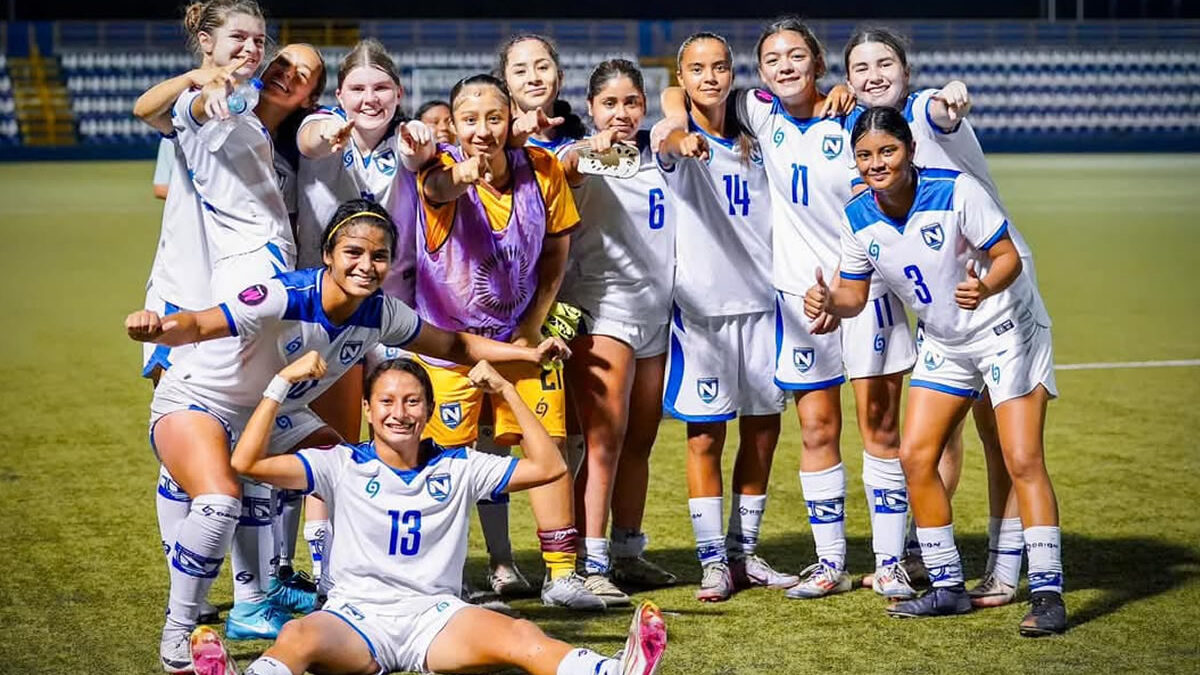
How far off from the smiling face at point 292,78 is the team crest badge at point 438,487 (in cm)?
132

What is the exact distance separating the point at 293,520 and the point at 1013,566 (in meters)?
2.30

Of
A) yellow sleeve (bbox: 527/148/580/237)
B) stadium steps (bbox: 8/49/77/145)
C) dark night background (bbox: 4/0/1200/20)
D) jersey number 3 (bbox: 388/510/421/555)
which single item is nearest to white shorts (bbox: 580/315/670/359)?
yellow sleeve (bbox: 527/148/580/237)

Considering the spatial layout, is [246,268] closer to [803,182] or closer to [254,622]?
[254,622]

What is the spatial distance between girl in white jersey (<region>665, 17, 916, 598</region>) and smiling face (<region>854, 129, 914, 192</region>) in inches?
15.7

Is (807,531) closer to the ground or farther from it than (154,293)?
closer to the ground

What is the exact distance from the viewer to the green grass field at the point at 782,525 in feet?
14.9

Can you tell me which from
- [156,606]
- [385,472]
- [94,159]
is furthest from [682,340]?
[94,159]

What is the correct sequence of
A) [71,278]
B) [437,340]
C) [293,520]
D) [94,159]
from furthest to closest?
[94,159] < [71,278] < [293,520] < [437,340]

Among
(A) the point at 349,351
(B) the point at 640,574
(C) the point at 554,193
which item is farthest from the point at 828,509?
(A) the point at 349,351

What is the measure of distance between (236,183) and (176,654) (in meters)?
1.33

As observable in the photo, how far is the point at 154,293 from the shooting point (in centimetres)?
489

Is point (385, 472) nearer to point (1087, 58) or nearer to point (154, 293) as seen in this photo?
point (154, 293)

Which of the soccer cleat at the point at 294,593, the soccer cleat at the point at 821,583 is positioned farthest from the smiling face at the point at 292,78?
the soccer cleat at the point at 821,583

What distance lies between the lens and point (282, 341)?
4.38 meters
